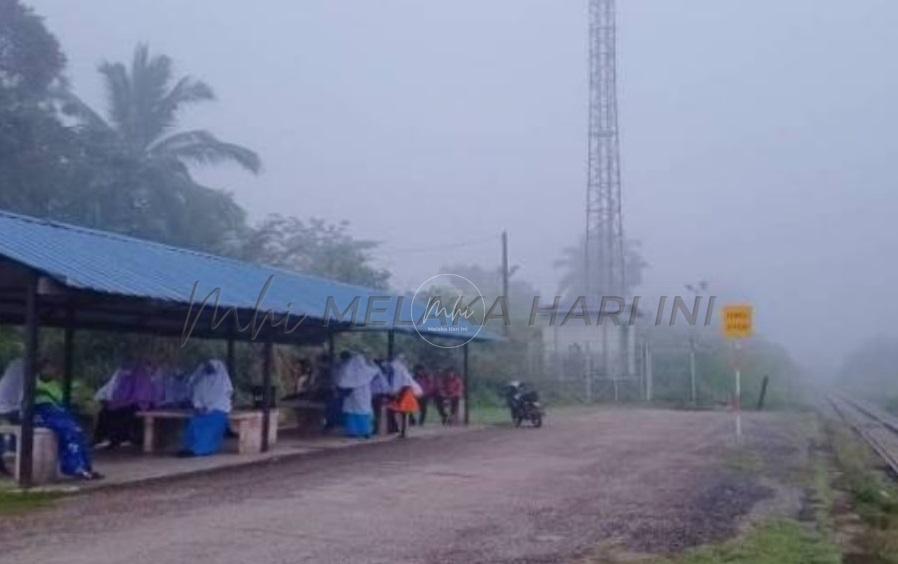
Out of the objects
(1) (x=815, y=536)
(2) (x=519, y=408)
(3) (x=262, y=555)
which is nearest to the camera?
(3) (x=262, y=555)

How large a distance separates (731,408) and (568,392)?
6062 mm

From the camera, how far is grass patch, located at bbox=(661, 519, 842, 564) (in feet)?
28.4

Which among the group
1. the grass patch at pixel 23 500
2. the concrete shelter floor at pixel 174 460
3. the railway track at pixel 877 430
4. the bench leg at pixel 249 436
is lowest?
the railway track at pixel 877 430

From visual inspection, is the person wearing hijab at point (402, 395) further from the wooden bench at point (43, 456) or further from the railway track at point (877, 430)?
the wooden bench at point (43, 456)

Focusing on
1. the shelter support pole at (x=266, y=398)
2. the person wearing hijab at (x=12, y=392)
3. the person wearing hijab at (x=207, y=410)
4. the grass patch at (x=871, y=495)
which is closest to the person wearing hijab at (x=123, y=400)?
the person wearing hijab at (x=207, y=410)

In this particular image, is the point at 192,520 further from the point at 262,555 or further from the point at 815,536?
the point at 815,536

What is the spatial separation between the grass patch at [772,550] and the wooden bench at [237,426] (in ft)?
29.6

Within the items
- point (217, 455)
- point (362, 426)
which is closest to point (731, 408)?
point (362, 426)

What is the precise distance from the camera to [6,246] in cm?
1190

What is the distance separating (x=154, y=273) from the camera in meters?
14.6

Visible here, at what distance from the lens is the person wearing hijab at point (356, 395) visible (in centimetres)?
2080

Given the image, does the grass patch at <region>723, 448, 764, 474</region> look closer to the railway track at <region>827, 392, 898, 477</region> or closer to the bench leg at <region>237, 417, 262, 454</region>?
the railway track at <region>827, 392, 898, 477</region>

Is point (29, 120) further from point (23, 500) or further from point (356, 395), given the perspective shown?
point (23, 500)

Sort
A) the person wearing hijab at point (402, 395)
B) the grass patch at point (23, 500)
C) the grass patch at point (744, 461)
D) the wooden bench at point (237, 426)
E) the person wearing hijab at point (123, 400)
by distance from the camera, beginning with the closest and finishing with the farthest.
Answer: the grass patch at point (23, 500) < the grass patch at point (744, 461) < the wooden bench at point (237, 426) < the person wearing hijab at point (123, 400) < the person wearing hijab at point (402, 395)
